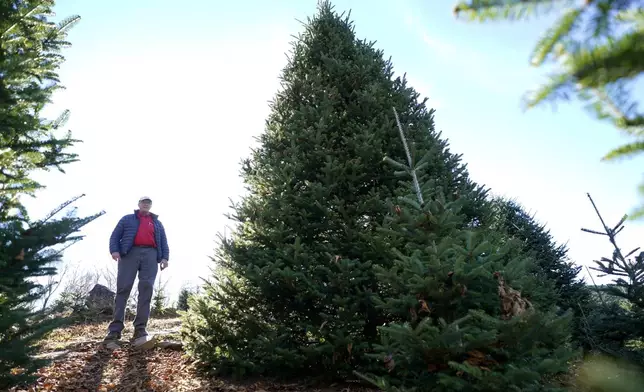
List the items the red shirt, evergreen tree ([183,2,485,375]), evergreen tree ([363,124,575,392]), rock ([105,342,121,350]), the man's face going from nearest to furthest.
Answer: evergreen tree ([363,124,575,392]) → evergreen tree ([183,2,485,375]) → rock ([105,342,121,350]) → the red shirt → the man's face

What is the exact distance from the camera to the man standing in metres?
6.76

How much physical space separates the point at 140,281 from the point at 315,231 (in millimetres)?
3939

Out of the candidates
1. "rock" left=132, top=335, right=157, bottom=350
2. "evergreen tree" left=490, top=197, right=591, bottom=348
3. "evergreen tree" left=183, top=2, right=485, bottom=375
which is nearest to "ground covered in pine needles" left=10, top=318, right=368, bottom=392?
"rock" left=132, top=335, right=157, bottom=350

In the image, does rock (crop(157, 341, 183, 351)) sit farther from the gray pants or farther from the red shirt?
the red shirt

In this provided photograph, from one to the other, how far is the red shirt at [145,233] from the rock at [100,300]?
786 cm

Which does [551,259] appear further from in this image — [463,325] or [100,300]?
[100,300]

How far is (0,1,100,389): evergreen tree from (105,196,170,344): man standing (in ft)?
11.6

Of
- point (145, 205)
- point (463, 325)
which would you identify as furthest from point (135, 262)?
point (463, 325)

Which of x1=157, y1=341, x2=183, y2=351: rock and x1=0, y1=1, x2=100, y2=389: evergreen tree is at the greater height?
x1=0, y1=1, x2=100, y2=389: evergreen tree

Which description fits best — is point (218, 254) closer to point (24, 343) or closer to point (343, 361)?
point (343, 361)

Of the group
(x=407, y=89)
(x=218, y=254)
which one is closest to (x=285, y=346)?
(x=218, y=254)

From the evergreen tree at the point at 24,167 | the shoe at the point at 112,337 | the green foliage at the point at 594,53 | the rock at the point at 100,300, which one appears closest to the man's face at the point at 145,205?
the shoe at the point at 112,337

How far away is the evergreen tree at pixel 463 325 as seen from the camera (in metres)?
2.57

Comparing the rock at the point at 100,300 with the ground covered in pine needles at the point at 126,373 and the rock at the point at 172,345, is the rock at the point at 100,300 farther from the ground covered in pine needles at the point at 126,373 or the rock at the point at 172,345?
the rock at the point at 172,345
